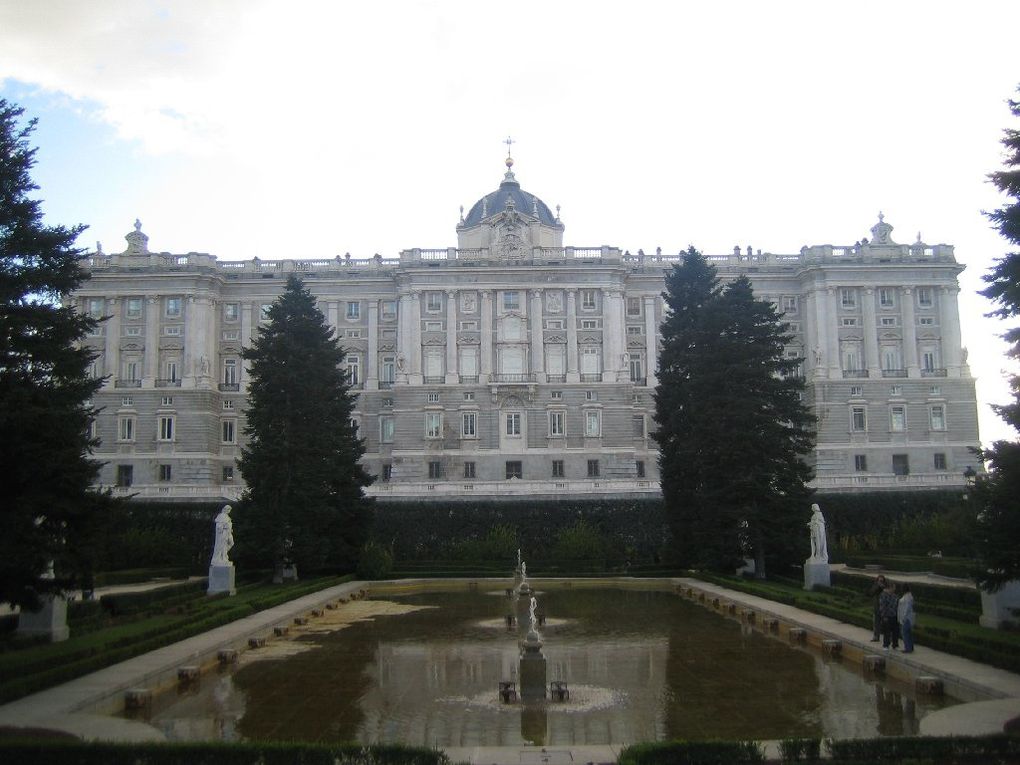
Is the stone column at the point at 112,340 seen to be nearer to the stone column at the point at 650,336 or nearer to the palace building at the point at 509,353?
the palace building at the point at 509,353

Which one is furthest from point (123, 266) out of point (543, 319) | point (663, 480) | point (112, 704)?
point (112, 704)

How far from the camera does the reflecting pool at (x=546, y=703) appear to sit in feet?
48.0

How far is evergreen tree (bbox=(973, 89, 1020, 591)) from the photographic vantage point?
1769 centimetres

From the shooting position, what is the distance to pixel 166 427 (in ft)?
249

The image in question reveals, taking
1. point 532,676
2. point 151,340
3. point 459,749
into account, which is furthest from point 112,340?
point 459,749

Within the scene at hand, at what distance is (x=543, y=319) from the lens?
3039 inches

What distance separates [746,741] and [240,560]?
3251 centimetres

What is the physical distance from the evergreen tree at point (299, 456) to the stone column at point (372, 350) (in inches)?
1279

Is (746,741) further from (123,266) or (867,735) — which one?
(123,266)

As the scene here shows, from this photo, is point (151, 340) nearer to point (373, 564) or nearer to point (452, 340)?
point (452, 340)

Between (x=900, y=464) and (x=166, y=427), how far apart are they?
56.7m

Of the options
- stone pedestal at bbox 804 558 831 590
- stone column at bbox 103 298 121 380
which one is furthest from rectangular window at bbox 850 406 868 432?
stone column at bbox 103 298 121 380

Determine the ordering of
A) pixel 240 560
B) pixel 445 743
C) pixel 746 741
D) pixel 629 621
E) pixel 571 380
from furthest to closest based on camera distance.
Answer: pixel 571 380 < pixel 240 560 < pixel 629 621 < pixel 445 743 < pixel 746 741

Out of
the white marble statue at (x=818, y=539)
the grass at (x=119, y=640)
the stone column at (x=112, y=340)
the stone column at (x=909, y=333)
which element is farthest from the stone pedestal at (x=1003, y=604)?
the stone column at (x=112, y=340)
